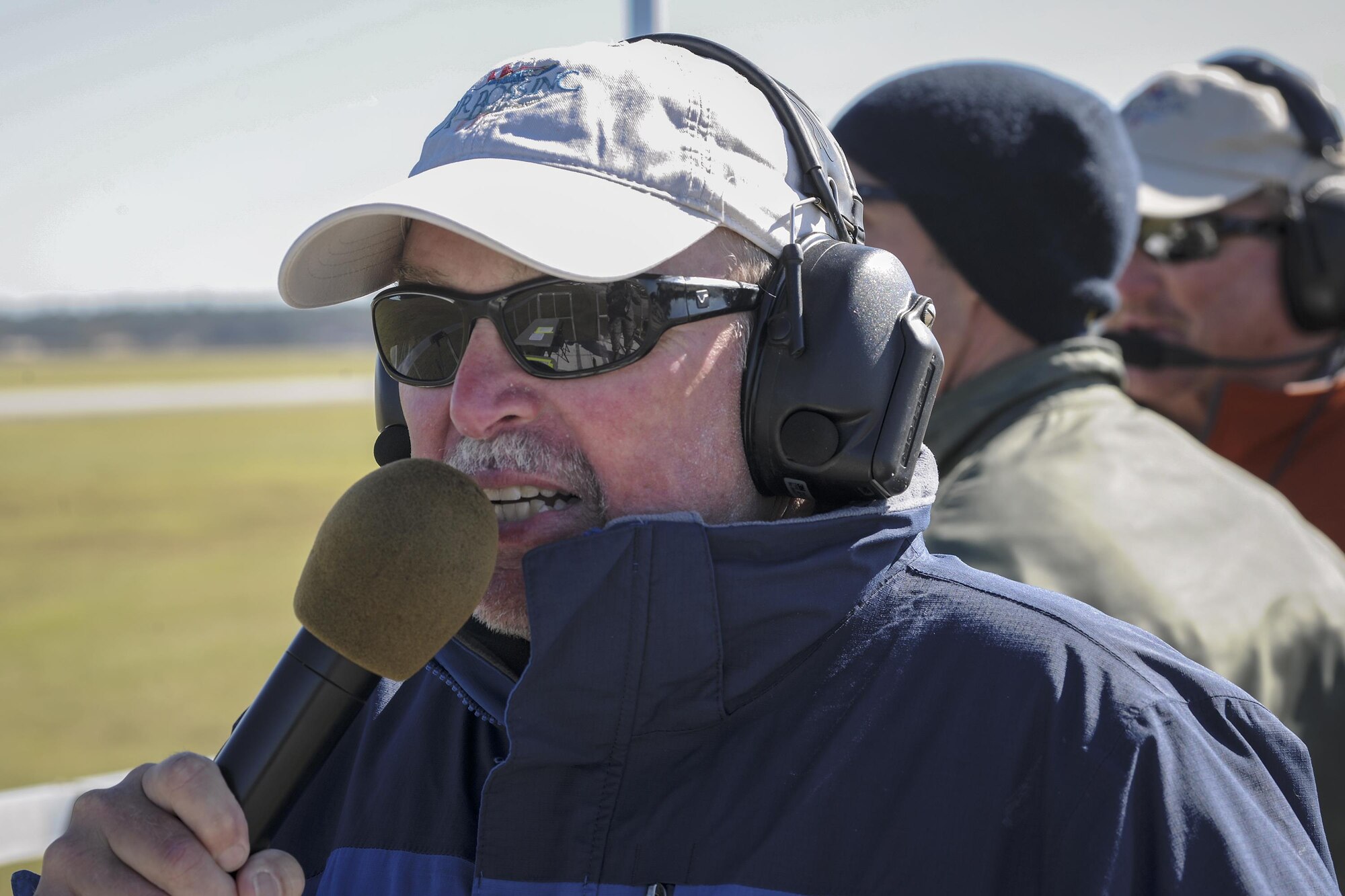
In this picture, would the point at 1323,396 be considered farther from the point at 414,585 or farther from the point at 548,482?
the point at 414,585

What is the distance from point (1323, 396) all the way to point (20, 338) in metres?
63.3

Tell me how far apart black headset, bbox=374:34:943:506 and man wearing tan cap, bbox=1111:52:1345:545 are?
2.57 meters

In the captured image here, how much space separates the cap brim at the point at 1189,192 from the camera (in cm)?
372

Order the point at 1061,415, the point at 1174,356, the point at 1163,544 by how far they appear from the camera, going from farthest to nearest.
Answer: the point at 1174,356
the point at 1061,415
the point at 1163,544

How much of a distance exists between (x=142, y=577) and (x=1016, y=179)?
10.3 meters

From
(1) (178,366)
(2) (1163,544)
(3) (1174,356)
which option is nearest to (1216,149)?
(3) (1174,356)

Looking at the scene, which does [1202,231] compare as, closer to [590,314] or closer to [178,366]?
[590,314]

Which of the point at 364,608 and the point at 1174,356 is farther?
the point at 1174,356

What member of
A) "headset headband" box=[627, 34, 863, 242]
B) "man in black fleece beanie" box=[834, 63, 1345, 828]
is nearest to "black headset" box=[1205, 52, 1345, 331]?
"man in black fleece beanie" box=[834, 63, 1345, 828]

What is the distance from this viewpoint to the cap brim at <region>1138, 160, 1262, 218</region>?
372 cm

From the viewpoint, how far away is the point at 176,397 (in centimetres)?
3144

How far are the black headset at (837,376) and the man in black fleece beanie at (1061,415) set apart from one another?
0.78 m

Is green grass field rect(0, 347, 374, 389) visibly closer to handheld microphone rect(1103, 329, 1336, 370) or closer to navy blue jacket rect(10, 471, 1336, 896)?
handheld microphone rect(1103, 329, 1336, 370)

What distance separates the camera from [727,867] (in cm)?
120
